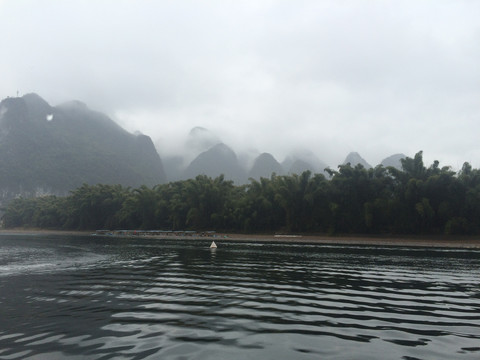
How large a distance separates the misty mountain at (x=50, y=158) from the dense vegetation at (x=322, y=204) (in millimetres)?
94189

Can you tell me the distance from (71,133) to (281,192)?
17864 cm

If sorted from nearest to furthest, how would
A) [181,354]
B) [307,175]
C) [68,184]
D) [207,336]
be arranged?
[181,354] → [207,336] → [307,175] → [68,184]

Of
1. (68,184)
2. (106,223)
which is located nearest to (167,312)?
(106,223)

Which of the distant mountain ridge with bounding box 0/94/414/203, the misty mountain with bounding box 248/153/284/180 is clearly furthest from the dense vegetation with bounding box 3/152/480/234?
the misty mountain with bounding box 248/153/284/180

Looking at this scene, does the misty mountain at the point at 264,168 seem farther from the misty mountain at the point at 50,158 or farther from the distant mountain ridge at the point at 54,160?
the misty mountain at the point at 50,158

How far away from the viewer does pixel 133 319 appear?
848 cm

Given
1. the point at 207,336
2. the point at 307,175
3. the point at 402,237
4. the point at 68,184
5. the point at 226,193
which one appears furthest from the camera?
the point at 68,184

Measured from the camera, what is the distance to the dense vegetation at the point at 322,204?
135 ft

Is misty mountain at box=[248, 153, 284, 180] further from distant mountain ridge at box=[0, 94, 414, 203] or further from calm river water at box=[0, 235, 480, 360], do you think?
calm river water at box=[0, 235, 480, 360]

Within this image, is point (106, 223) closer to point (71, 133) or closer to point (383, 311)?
point (383, 311)

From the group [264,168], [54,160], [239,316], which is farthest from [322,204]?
[54,160]

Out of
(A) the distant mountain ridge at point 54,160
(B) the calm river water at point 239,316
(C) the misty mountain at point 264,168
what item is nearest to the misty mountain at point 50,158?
(A) the distant mountain ridge at point 54,160

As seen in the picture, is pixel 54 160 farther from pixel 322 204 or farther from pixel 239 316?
pixel 239 316

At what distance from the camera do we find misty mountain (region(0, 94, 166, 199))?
6225 inches
